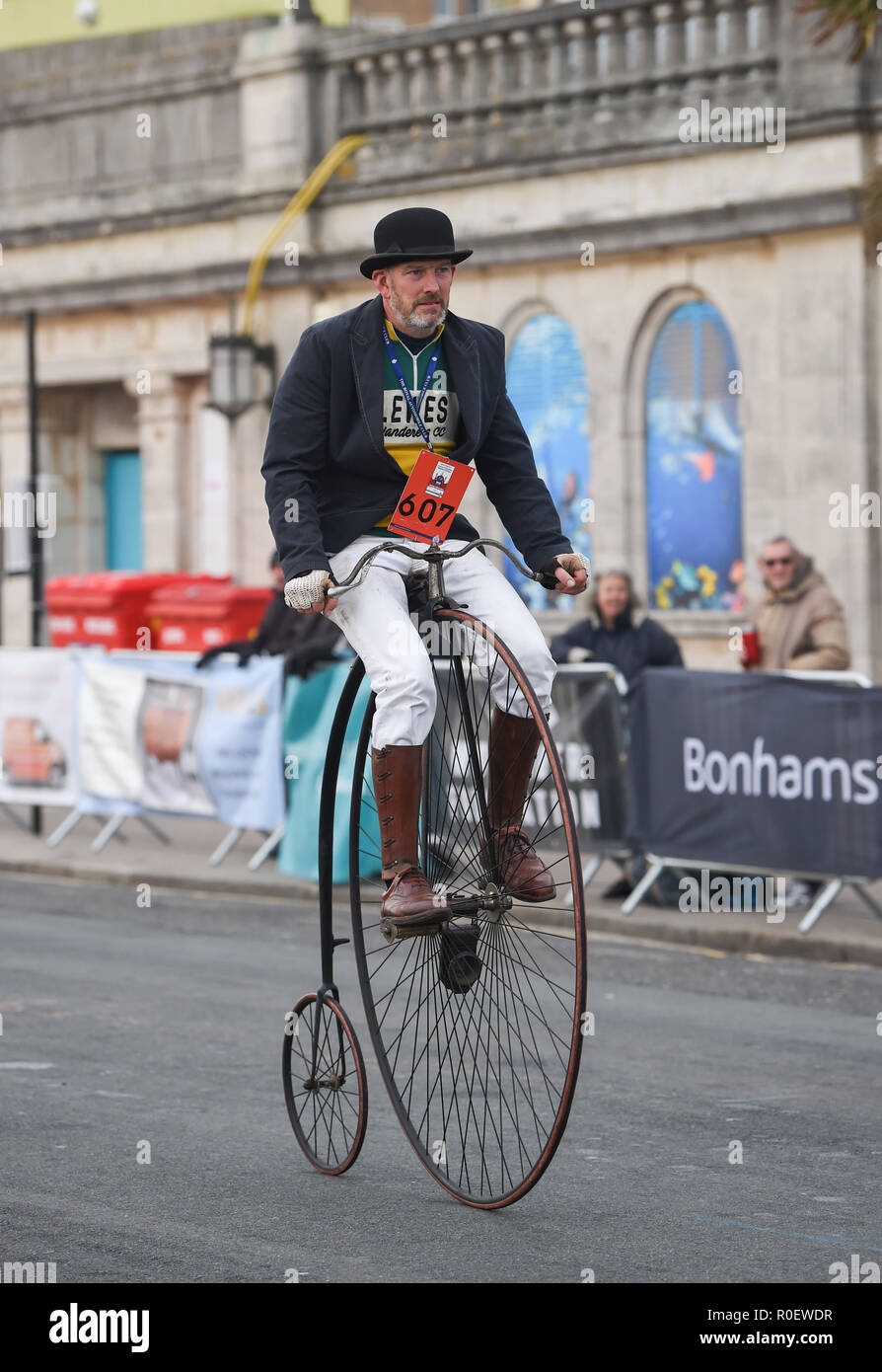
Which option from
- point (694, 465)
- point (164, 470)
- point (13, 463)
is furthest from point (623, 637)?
point (13, 463)

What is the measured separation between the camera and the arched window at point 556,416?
788 inches

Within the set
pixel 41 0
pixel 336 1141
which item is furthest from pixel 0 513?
pixel 336 1141

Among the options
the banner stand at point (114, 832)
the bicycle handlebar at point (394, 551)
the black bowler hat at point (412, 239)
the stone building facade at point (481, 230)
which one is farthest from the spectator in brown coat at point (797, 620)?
the black bowler hat at point (412, 239)

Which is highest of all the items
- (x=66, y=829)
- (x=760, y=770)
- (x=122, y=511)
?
(x=122, y=511)

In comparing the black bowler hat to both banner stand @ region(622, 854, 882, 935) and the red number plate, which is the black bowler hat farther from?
banner stand @ region(622, 854, 882, 935)

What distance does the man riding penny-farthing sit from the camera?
6102 mm

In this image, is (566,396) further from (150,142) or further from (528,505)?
(528,505)

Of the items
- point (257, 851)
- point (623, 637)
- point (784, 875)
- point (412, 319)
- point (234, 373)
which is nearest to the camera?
point (412, 319)

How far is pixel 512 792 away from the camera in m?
6.20

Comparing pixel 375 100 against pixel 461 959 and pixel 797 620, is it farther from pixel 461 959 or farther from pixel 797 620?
pixel 461 959

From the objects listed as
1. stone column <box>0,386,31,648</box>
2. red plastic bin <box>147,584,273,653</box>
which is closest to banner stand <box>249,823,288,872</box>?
red plastic bin <box>147,584,273,653</box>

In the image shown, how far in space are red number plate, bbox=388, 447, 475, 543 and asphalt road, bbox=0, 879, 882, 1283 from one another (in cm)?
180

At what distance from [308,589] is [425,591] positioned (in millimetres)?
385

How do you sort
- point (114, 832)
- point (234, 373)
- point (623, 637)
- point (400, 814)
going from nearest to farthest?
point (400, 814), point (623, 637), point (114, 832), point (234, 373)
